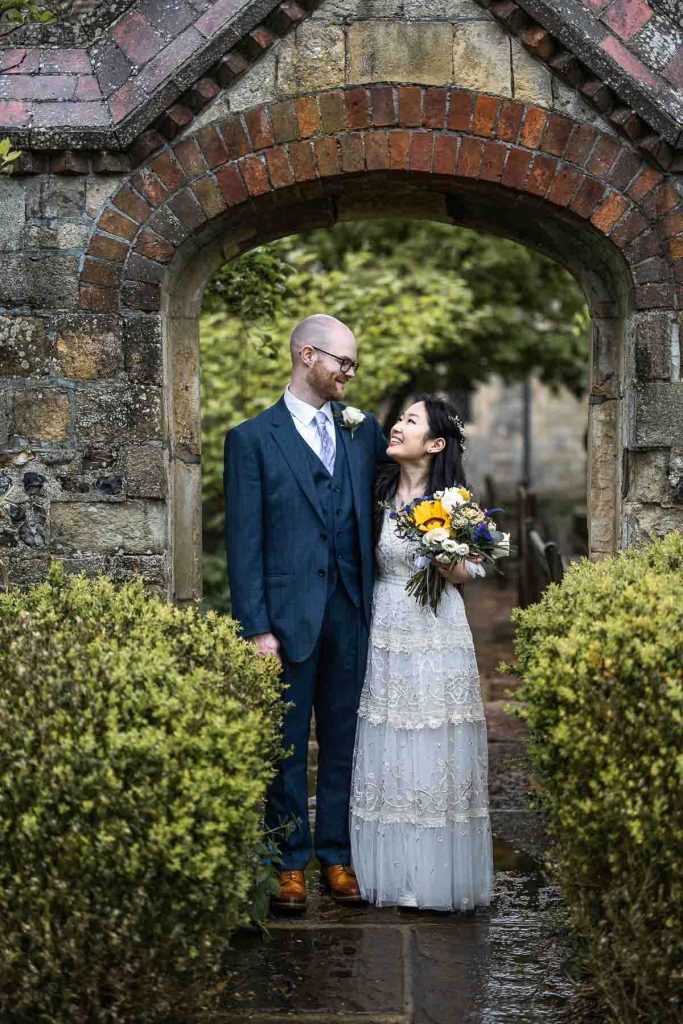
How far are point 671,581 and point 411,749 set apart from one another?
1.24 meters

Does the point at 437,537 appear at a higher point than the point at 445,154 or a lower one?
lower

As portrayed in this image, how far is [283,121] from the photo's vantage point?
516 centimetres

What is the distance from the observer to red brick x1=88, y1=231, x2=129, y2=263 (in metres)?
5.18

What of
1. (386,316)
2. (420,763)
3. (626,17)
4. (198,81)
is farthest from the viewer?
(386,316)

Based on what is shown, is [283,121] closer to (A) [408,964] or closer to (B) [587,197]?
(B) [587,197]

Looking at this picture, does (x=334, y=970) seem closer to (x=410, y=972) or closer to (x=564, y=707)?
(x=410, y=972)

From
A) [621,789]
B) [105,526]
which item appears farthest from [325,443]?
[621,789]

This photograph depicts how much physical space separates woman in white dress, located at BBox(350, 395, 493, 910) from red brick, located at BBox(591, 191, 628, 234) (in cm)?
103

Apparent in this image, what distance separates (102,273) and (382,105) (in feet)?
4.35

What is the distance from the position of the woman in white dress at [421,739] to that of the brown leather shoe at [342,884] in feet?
0.12

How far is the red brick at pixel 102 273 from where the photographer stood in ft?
17.0

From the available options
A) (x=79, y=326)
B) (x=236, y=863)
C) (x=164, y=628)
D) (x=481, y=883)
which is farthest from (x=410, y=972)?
(x=79, y=326)

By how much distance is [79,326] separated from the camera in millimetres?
5211

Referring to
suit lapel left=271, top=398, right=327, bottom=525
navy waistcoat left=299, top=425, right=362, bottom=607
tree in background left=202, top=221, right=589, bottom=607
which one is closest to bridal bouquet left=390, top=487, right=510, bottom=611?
navy waistcoat left=299, top=425, right=362, bottom=607
